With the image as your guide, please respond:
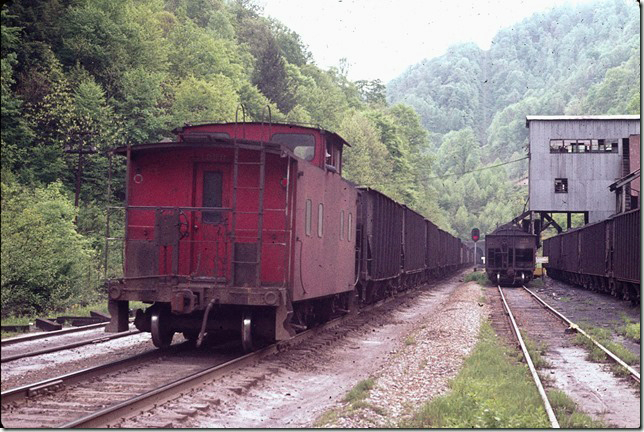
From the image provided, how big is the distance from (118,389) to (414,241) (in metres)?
23.7

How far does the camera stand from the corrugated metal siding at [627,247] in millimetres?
23655

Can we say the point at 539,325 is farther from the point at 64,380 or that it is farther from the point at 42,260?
the point at 64,380

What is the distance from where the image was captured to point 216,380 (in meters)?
9.74

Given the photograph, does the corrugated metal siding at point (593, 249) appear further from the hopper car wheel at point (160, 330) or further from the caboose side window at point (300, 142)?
the hopper car wheel at point (160, 330)

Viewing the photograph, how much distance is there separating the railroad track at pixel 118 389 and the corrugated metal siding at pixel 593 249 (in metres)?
22.0

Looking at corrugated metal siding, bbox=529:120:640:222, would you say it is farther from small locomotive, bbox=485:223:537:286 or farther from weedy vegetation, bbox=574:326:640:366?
weedy vegetation, bbox=574:326:640:366

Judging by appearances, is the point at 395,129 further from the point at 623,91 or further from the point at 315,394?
the point at 623,91

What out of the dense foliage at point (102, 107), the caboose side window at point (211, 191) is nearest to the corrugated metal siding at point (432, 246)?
the dense foliage at point (102, 107)

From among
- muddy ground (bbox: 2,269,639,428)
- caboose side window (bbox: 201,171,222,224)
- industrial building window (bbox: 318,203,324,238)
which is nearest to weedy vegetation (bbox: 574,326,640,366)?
muddy ground (bbox: 2,269,639,428)

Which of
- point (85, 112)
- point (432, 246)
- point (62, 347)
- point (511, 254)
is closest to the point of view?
point (62, 347)

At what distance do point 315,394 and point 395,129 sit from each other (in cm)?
7041

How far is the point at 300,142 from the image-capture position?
44.4 feet

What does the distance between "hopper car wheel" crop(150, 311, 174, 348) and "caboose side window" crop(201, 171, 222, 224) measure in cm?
173

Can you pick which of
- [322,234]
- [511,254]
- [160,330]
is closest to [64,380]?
[160,330]
